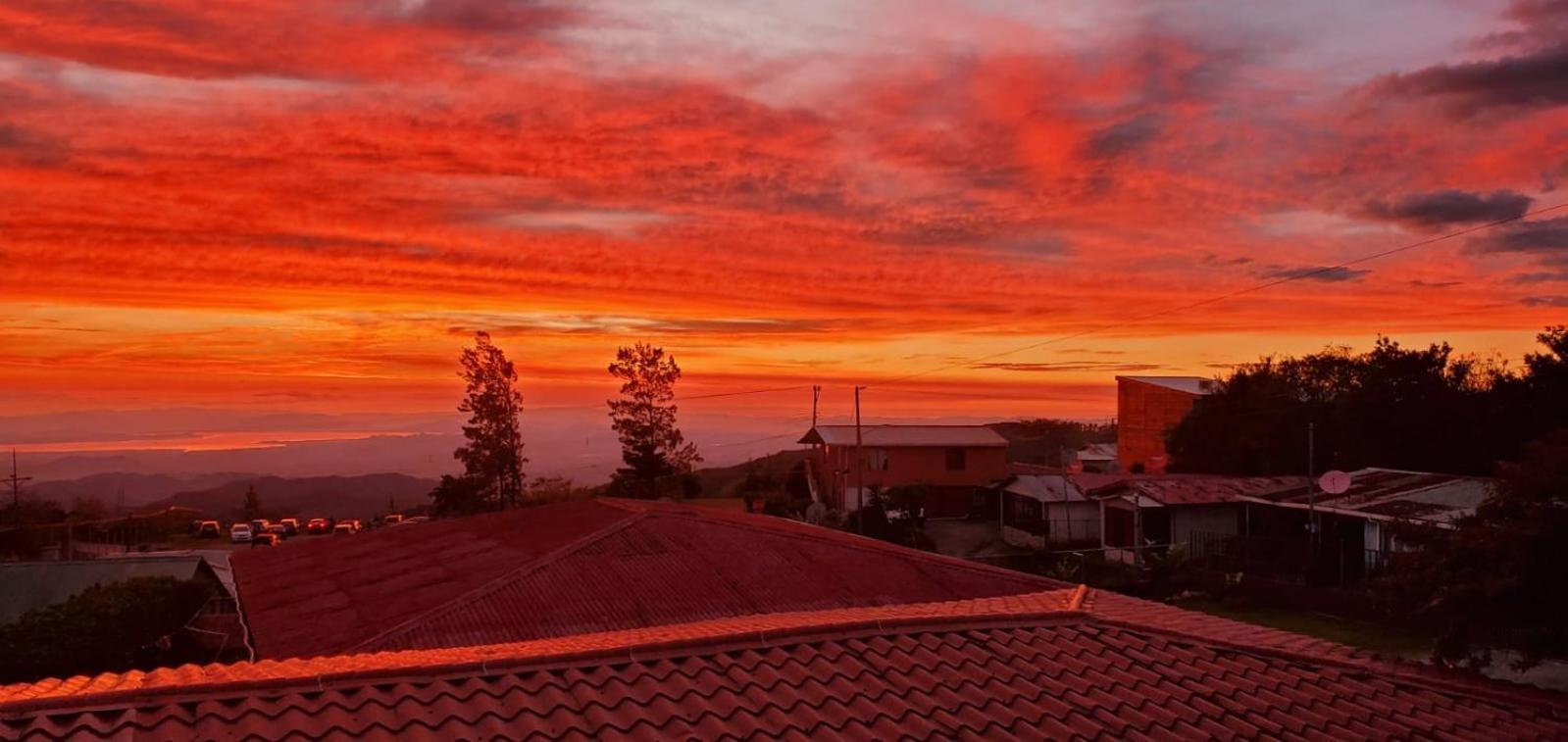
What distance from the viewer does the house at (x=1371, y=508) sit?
97.5 ft

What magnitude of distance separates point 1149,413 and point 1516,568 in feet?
156

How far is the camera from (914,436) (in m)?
57.1

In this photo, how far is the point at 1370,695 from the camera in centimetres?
1027

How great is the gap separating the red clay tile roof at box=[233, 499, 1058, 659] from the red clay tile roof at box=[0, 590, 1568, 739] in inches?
211

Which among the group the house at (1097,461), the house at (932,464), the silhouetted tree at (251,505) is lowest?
the silhouetted tree at (251,505)

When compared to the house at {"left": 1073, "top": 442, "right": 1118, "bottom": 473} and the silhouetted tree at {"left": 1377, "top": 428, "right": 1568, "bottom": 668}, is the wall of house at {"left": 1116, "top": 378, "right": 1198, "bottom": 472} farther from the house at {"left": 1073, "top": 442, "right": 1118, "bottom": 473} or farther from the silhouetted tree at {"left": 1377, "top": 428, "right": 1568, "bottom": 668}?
the silhouetted tree at {"left": 1377, "top": 428, "right": 1568, "bottom": 668}

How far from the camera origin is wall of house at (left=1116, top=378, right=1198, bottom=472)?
194 feet

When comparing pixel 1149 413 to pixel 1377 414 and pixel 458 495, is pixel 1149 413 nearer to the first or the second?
pixel 1377 414

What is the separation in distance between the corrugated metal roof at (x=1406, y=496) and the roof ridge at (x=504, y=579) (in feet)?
65.3

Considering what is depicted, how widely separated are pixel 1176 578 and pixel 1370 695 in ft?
79.0

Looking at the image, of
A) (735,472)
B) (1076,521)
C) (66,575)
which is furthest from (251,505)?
(1076,521)

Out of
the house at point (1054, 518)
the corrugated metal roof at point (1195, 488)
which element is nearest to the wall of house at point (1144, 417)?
the house at point (1054, 518)

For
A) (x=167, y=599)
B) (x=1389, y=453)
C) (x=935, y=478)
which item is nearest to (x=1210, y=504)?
(x=1389, y=453)

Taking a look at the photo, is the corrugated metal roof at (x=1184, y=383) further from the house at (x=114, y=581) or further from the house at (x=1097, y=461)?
the house at (x=114, y=581)
